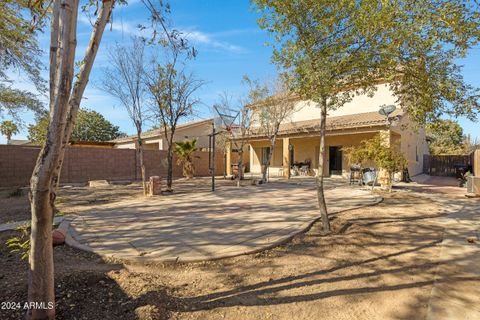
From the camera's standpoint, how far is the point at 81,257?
415 centimetres

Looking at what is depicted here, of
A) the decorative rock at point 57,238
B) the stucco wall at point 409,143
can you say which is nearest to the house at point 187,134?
the stucco wall at point 409,143

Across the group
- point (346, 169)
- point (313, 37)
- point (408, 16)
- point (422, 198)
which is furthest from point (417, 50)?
point (346, 169)

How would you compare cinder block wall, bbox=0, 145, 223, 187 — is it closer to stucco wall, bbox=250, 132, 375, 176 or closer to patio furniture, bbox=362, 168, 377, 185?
stucco wall, bbox=250, 132, 375, 176

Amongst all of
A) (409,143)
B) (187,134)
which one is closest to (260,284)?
(409,143)

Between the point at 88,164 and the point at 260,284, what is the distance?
16.1m

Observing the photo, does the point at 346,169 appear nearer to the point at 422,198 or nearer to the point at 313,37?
the point at 422,198

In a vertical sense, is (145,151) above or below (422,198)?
above

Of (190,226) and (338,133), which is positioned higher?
(338,133)

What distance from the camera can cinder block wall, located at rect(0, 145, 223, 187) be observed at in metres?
13.4

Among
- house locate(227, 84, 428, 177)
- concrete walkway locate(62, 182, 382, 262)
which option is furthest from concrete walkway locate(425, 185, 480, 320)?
house locate(227, 84, 428, 177)

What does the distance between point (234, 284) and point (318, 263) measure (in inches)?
55.2

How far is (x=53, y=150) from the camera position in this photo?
83.3 inches

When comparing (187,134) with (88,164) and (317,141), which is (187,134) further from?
(317,141)

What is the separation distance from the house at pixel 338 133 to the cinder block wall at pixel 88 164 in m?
5.83
